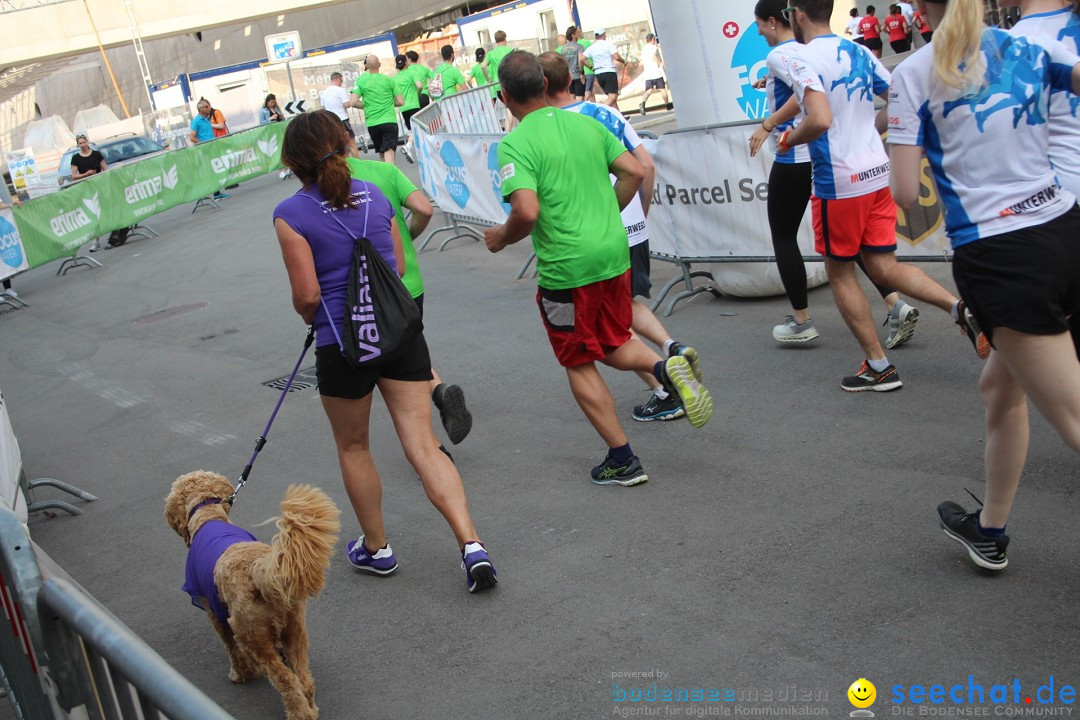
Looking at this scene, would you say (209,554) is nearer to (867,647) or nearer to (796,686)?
(796,686)

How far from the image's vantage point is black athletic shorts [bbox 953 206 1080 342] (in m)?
3.21

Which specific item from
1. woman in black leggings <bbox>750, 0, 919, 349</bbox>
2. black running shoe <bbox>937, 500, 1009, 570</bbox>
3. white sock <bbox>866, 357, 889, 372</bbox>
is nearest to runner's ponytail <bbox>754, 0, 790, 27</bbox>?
woman in black leggings <bbox>750, 0, 919, 349</bbox>

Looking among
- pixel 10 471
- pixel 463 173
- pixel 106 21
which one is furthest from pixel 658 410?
pixel 106 21

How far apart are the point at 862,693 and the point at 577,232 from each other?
2530 millimetres

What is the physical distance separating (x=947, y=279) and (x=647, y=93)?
804 inches

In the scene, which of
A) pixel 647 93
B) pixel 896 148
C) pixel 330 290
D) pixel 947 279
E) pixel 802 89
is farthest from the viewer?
pixel 647 93

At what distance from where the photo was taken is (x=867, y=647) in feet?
11.6

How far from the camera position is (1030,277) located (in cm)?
323

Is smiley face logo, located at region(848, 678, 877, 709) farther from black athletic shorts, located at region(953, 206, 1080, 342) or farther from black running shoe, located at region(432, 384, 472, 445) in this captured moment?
black running shoe, located at region(432, 384, 472, 445)

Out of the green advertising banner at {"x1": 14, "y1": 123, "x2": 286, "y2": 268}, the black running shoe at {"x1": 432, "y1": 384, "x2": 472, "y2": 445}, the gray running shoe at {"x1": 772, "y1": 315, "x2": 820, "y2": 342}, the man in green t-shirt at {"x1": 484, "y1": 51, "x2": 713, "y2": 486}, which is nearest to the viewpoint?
the man in green t-shirt at {"x1": 484, "y1": 51, "x2": 713, "y2": 486}

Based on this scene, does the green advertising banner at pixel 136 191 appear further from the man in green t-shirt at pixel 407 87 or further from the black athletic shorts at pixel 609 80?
the black athletic shorts at pixel 609 80

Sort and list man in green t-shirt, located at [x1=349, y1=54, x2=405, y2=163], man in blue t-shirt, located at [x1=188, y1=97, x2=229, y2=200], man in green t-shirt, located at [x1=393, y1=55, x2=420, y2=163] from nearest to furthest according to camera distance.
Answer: man in green t-shirt, located at [x1=349, y1=54, x2=405, y2=163], man in green t-shirt, located at [x1=393, y1=55, x2=420, y2=163], man in blue t-shirt, located at [x1=188, y1=97, x2=229, y2=200]

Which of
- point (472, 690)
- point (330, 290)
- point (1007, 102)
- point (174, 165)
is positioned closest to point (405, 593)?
point (472, 690)

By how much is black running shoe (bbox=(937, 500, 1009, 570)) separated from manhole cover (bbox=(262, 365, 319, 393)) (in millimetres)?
5542
